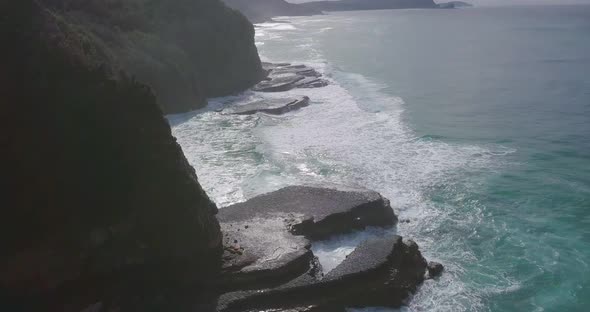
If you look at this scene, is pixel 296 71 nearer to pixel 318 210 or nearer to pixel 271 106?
pixel 271 106

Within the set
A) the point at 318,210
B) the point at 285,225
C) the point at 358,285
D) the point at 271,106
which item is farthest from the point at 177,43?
the point at 358,285

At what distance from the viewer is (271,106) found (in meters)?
37.9

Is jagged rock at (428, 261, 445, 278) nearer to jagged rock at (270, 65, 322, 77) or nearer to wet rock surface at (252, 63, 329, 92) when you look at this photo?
wet rock surface at (252, 63, 329, 92)

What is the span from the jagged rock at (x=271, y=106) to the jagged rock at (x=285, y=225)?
16.7 meters

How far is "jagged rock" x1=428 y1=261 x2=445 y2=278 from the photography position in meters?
16.2

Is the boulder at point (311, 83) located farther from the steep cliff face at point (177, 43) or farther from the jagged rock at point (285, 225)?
the jagged rock at point (285, 225)

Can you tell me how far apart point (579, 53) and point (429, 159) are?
5507 cm

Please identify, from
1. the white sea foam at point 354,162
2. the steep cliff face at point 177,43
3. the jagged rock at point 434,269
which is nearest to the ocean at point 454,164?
the white sea foam at point 354,162

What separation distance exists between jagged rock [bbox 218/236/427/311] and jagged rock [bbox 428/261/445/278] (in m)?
0.19

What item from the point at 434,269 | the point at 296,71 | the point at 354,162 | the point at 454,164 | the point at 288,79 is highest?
the point at 296,71

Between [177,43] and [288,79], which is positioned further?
[288,79]

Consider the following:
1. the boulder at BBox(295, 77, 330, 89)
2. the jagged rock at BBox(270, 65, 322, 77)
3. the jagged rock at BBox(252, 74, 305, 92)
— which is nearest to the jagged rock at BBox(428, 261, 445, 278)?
the jagged rock at BBox(252, 74, 305, 92)

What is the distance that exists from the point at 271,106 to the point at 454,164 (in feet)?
50.2

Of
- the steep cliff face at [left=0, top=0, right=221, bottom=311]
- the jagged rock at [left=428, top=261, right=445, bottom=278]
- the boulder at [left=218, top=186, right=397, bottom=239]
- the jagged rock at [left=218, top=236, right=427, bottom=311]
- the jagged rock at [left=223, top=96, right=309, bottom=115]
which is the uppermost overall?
the steep cliff face at [left=0, top=0, right=221, bottom=311]
